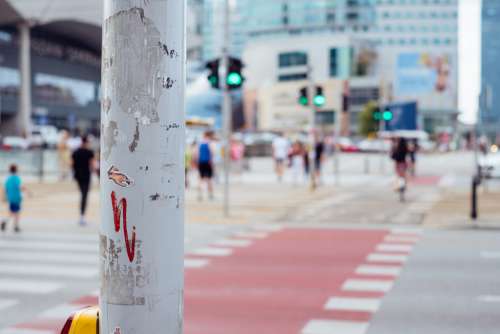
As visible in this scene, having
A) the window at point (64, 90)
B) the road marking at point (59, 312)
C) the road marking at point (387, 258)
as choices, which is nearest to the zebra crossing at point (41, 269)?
the road marking at point (59, 312)

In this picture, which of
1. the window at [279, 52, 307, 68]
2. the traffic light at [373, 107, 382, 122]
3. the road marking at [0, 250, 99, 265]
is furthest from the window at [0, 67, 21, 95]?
the road marking at [0, 250, 99, 265]

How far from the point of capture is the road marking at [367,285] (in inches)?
358

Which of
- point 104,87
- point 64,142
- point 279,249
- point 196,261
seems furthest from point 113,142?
point 64,142

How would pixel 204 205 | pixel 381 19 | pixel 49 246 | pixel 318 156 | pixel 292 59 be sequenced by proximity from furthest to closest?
pixel 381 19, pixel 292 59, pixel 318 156, pixel 204 205, pixel 49 246

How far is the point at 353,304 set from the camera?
8.27m

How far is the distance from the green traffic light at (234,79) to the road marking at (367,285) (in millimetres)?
7593

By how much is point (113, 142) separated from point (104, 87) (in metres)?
0.22

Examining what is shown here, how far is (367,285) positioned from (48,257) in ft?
15.8

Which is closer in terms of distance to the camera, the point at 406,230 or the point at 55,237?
the point at 55,237

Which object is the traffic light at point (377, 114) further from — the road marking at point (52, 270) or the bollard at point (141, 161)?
the bollard at point (141, 161)

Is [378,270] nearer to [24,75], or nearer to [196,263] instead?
[196,263]

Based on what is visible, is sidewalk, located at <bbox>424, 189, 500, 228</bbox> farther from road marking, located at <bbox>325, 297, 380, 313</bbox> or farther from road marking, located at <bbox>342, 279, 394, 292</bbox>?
road marking, located at <bbox>325, 297, 380, 313</bbox>

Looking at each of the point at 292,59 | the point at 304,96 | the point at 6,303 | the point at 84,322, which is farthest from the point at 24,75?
the point at 84,322

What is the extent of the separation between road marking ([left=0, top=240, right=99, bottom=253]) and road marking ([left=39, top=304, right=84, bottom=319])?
4101 mm
